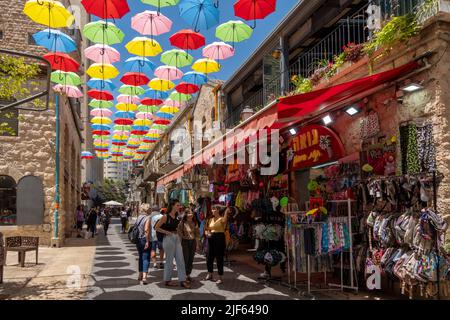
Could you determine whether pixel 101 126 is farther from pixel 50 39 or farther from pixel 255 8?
pixel 255 8

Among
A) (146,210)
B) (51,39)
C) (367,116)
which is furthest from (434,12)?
(51,39)

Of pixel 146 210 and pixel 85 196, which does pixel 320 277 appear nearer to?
pixel 146 210

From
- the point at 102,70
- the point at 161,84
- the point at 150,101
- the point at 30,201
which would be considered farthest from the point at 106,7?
the point at 150,101

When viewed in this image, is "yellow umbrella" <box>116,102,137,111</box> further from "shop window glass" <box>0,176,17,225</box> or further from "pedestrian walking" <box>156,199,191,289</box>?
"pedestrian walking" <box>156,199,191,289</box>

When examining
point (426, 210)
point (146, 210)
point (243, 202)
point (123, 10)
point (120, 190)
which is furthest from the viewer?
point (120, 190)

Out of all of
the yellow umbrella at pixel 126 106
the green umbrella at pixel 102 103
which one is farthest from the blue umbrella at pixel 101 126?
the yellow umbrella at pixel 126 106

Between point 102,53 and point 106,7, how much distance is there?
13.6 ft

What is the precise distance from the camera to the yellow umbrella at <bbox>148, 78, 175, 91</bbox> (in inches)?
745

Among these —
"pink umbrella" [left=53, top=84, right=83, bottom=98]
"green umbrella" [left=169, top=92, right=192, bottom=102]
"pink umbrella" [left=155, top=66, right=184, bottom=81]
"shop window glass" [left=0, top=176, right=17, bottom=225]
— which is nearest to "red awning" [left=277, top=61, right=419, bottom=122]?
"pink umbrella" [left=155, top=66, right=184, bottom=81]

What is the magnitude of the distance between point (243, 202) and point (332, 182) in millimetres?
4611

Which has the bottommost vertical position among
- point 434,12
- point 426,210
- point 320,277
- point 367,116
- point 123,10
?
point 320,277

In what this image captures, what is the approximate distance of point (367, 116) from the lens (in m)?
8.28

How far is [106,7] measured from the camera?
454 inches

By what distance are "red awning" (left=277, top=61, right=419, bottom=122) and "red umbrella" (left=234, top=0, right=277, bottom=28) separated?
5219 mm
